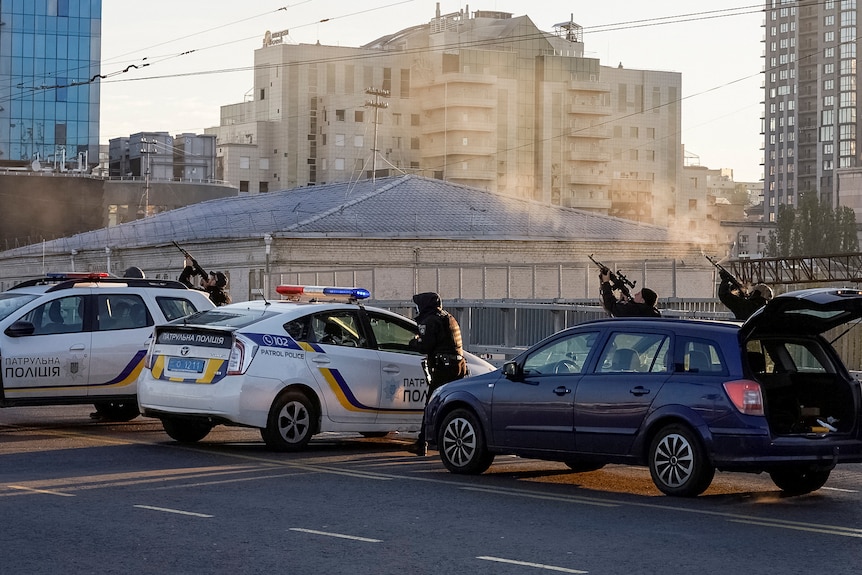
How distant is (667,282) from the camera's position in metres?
58.4

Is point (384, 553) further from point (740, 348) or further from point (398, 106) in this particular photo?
point (398, 106)

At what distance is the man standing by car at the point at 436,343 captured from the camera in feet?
51.0

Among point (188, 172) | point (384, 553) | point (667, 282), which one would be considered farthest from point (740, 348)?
point (188, 172)

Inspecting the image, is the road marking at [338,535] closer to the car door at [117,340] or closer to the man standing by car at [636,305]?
the man standing by car at [636,305]

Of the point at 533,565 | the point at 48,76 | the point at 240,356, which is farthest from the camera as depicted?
the point at 48,76

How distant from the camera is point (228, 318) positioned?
52.2 feet

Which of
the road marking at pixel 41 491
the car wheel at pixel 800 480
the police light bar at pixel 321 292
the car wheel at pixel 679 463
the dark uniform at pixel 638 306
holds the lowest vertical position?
the road marking at pixel 41 491

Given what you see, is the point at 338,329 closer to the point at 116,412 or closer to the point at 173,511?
the point at 116,412

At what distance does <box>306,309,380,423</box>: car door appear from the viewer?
15797 mm

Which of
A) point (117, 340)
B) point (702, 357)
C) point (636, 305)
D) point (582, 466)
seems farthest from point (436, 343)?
point (117, 340)

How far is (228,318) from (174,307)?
351 cm

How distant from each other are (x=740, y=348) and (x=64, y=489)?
5.70 m

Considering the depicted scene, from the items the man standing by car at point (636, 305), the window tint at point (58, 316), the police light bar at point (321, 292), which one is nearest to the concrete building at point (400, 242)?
the window tint at point (58, 316)

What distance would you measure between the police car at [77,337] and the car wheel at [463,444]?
5.64 metres
